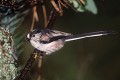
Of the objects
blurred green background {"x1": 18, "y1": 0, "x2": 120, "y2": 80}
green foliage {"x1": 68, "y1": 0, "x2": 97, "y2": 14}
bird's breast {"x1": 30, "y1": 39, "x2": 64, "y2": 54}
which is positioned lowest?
blurred green background {"x1": 18, "y1": 0, "x2": 120, "y2": 80}

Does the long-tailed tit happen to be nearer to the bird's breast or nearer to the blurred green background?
the bird's breast

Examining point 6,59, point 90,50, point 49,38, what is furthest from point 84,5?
point 90,50

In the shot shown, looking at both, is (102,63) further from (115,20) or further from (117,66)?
(115,20)

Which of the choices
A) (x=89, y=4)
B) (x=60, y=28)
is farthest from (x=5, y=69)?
(x=60, y=28)

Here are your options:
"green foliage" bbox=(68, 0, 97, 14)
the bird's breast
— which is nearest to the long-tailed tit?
the bird's breast

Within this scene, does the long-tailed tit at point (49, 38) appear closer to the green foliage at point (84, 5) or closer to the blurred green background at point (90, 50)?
the green foliage at point (84, 5)

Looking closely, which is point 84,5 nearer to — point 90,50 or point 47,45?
point 47,45
